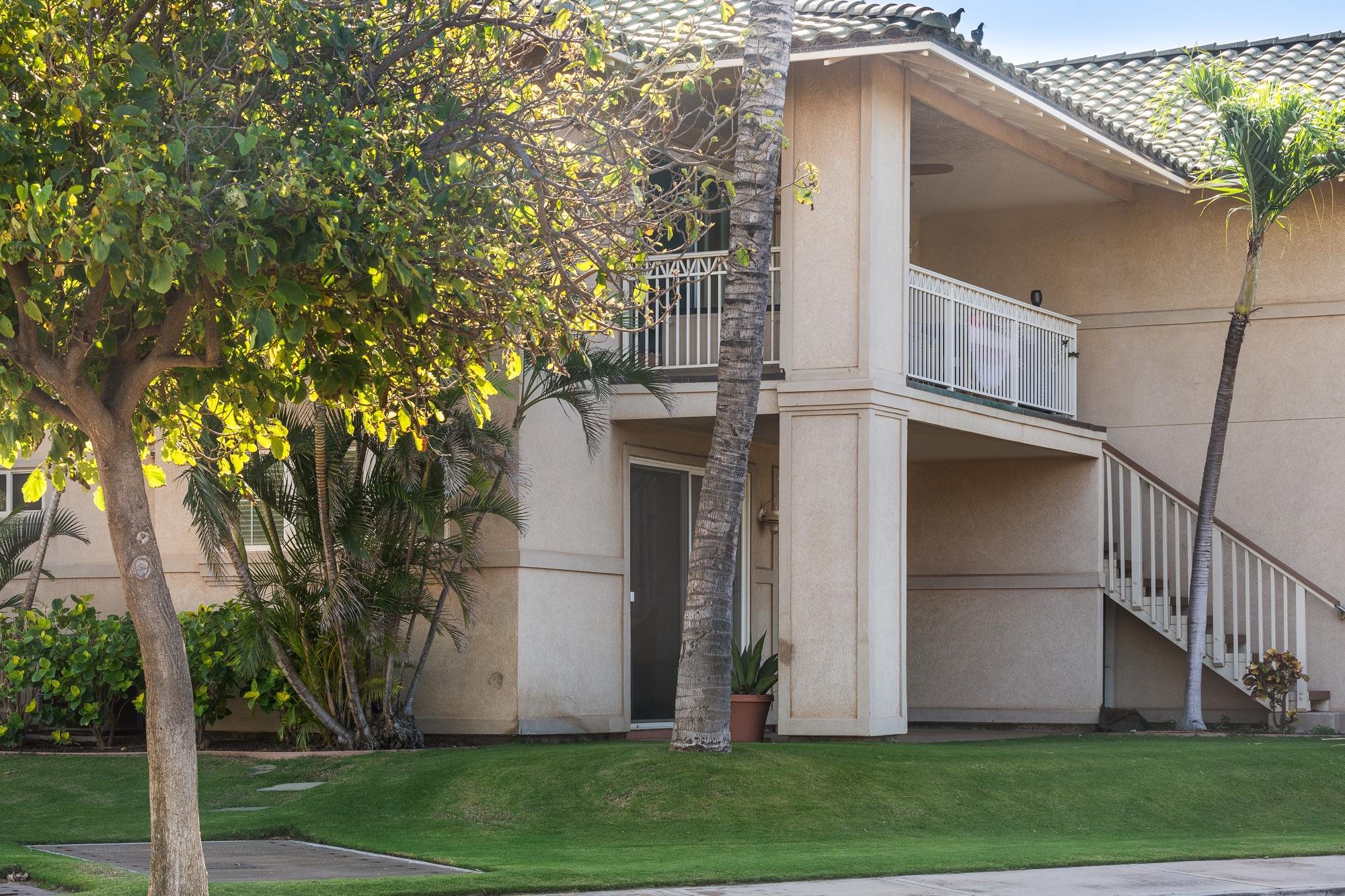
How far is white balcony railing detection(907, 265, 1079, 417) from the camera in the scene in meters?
16.1

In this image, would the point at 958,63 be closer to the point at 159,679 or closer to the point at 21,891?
the point at 159,679

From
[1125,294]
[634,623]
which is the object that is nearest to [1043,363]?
[1125,294]

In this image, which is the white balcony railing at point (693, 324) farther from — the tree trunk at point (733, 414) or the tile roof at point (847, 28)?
the tree trunk at point (733, 414)

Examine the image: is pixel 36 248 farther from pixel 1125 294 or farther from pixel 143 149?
pixel 1125 294

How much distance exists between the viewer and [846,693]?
47.5 feet

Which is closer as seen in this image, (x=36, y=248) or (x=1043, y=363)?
(x=36, y=248)

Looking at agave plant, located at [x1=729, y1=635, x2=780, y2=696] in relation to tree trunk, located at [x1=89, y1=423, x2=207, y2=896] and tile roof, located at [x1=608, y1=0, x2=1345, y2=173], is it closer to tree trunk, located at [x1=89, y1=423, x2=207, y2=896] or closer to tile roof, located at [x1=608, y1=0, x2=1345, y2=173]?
tile roof, located at [x1=608, y1=0, x2=1345, y2=173]

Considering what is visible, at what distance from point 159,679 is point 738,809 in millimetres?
4960

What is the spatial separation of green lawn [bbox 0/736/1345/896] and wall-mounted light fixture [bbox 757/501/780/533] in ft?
15.2

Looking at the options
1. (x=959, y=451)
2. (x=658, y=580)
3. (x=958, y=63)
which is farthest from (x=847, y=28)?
(x=658, y=580)

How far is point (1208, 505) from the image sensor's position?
16984 millimetres

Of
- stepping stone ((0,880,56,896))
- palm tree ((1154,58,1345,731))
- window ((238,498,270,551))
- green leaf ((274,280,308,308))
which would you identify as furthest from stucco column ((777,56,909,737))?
green leaf ((274,280,308,308))

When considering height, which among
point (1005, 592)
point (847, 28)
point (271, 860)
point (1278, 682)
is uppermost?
point (847, 28)

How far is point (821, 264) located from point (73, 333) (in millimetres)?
8660
